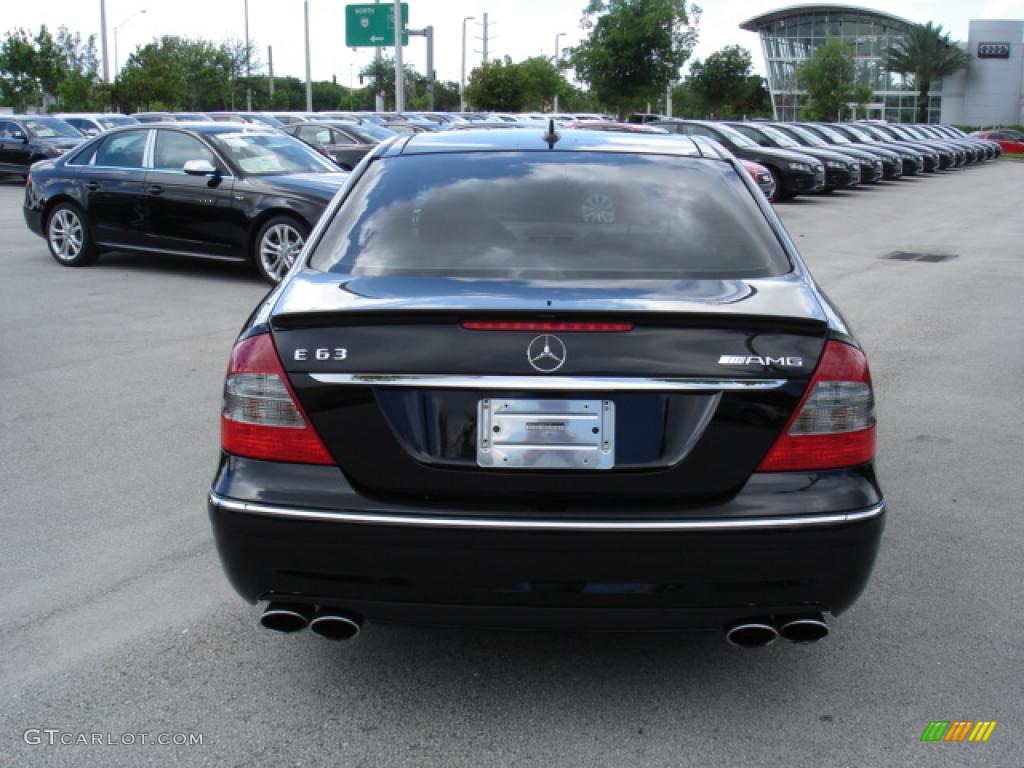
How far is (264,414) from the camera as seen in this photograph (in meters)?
3.12

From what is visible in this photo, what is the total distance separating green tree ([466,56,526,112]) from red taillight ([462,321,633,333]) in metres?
58.6

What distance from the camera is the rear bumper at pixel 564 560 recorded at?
2934 millimetres

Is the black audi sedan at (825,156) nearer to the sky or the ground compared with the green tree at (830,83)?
nearer to the ground

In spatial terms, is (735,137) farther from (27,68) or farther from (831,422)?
(27,68)

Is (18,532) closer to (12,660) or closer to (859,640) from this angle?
(12,660)

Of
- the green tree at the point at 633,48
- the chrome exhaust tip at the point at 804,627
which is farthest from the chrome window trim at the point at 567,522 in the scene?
the green tree at the point at 633,48

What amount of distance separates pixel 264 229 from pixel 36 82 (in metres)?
51.4

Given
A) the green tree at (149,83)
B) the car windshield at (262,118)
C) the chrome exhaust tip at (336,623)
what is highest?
the green tree at (149,83)

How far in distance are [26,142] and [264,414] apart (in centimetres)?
2467

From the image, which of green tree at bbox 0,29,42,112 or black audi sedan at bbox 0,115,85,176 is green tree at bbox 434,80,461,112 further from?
black audi sedan at bbox 0,115,85,176

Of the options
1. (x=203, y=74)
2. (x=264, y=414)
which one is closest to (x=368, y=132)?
(x=264, y=414)

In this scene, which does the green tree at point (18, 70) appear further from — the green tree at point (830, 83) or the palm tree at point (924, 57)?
the palm tree at point (924, 57)

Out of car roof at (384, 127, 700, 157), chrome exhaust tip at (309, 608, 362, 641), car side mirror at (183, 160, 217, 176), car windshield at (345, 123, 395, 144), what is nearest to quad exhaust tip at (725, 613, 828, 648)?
chrome exhaust tip at (309, 608, 362, 641)

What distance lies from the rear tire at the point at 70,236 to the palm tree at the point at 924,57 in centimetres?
7141
